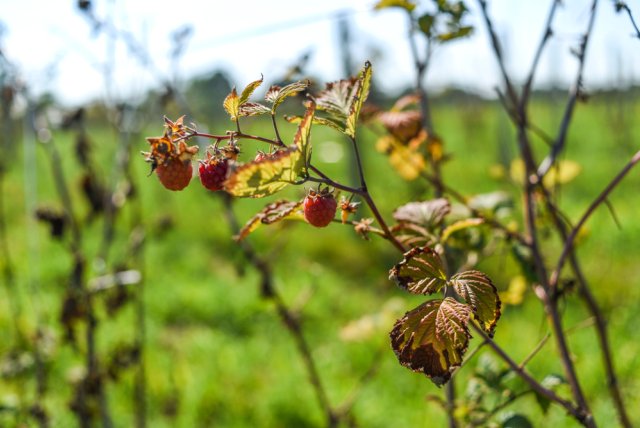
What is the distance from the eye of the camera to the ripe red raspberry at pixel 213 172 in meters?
0.58

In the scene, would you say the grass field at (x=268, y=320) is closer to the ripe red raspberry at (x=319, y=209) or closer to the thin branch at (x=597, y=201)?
the thin branch at (x=597, y=201)

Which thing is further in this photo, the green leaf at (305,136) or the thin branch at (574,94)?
the thin branch at (574,94)

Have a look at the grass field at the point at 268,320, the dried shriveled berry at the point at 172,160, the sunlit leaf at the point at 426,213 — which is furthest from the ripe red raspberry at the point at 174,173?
the grass field at the point at 268,320

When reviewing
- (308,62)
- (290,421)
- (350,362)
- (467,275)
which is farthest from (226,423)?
(467,275)

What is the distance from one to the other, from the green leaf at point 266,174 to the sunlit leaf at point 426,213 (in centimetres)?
33

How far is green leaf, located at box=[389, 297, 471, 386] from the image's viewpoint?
21.9 inches

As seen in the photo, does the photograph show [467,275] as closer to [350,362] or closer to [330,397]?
[330,397]

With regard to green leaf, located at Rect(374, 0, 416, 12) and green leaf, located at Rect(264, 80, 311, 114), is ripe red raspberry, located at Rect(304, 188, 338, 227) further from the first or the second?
green leaf, located at Rect(374, 0, 416, 12)

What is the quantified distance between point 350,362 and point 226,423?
33.3 inches

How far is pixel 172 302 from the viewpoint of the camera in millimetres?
4297

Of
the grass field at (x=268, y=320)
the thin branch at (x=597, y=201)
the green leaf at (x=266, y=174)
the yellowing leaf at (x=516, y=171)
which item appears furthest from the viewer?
the grass field at (x=268, y=320)

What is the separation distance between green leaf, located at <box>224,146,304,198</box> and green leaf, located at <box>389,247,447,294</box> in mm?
150

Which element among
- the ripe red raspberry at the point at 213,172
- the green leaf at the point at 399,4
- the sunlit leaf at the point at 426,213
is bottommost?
the sunlit leaf at the point at 426,213

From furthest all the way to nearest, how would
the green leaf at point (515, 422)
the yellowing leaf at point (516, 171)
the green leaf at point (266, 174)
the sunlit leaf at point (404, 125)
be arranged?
the yellowing leaf at point (516, 171) < the sunlit leaf at point (404, 125) < the green leaf at point (515, 422) < the green leaf at point (266, 174)
